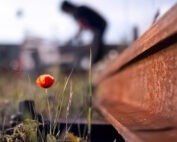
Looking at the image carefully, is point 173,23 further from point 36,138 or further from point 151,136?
point 36,138

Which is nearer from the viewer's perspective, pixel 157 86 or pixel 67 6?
pixel 157 86

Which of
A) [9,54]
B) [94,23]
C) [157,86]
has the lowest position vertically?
[157,86]

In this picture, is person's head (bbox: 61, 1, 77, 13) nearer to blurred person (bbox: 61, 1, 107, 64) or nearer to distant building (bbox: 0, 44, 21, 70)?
blurred person (bbox: 61, 1, 107, 64)

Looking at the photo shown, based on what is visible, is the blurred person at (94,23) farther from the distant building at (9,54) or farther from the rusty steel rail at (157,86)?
the rusty steel rail at (157,86)

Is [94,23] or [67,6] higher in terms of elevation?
[67,6]

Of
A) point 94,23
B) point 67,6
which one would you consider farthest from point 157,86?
point 67,6

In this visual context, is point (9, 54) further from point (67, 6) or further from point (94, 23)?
point (94, 23)

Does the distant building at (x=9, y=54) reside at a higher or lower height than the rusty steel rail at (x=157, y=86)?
higher

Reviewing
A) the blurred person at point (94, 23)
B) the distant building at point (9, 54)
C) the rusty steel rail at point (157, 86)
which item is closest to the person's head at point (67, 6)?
the blurred person at point (94, 23)

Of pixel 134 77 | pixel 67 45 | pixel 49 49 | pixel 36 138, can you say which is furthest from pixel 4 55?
pixel 36 138

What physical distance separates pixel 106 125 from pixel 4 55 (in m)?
10.6

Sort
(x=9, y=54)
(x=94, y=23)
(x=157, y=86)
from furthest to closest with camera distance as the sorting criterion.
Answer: (x=9, y=54) < (x=94, y=23) < (x=157, y=86)

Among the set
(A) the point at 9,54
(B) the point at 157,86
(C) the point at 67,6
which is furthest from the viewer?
(A) the point at 9,54

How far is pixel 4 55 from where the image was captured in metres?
12.3
